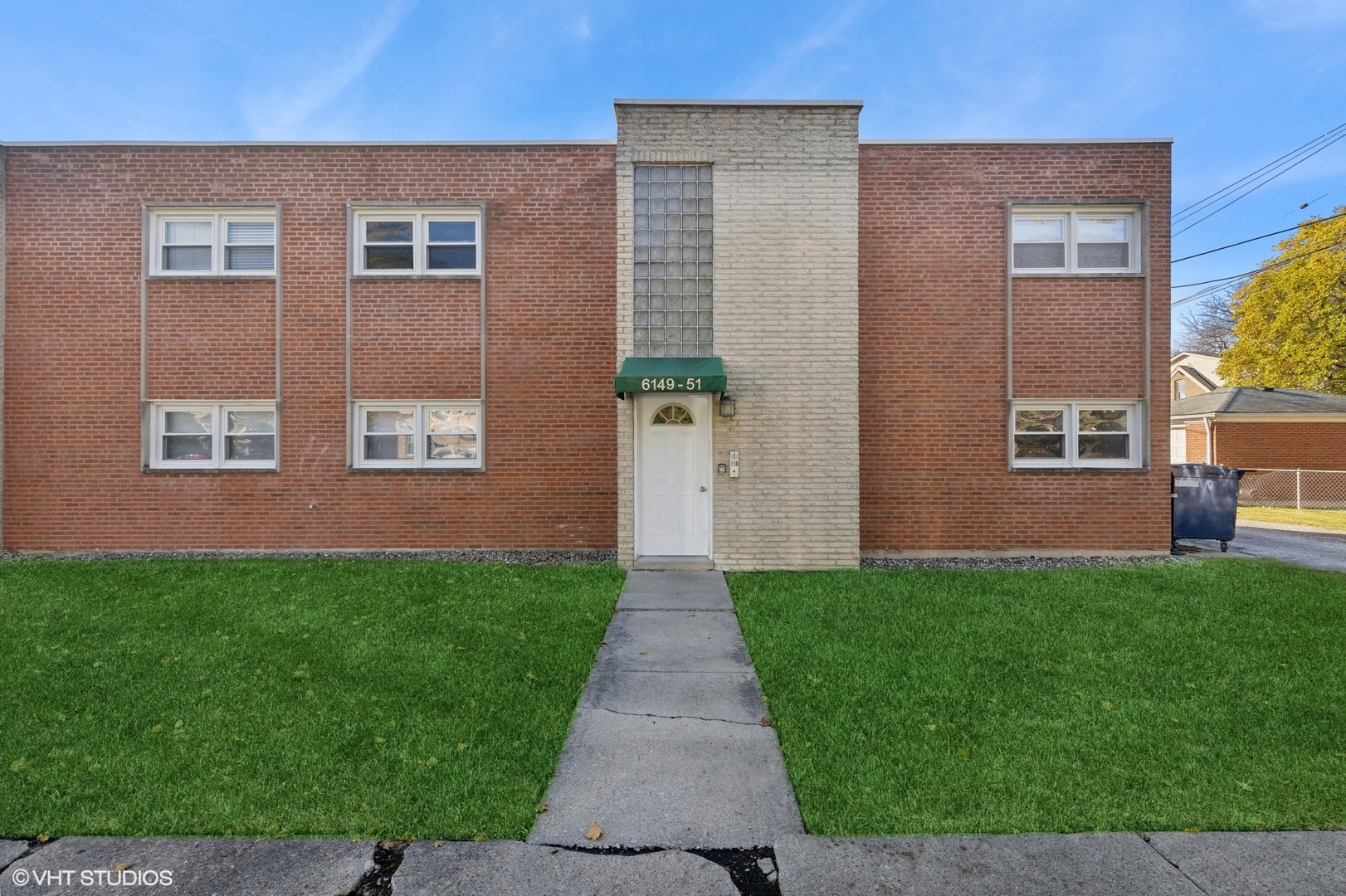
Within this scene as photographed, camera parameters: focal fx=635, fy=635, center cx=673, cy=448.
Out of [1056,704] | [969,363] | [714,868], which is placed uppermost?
[969,363]

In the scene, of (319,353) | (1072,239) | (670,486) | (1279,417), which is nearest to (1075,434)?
(1072,239)

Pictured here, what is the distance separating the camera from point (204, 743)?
3789 millimetres

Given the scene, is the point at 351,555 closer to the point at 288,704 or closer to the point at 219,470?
the point at 219,470

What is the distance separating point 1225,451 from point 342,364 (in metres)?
24.9

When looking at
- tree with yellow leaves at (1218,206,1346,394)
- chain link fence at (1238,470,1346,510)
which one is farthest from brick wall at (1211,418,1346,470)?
tree with yellow leaves at (1218,206,1346,394)

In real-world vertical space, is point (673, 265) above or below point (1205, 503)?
above

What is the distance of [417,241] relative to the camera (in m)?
10.2

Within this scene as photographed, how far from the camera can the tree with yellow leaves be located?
21297 millimetres

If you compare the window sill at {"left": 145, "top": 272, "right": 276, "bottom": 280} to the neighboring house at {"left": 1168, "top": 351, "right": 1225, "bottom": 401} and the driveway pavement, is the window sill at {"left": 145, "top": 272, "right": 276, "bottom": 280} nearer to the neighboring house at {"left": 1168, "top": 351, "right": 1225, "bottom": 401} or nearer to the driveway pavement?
the driveway pavement

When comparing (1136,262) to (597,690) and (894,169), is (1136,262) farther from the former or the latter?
(597,690)

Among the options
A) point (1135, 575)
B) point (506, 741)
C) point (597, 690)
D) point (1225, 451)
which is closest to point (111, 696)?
point (506, 741)

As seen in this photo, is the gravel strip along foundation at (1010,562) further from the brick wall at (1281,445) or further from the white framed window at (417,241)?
the brick wall at (1281,445)

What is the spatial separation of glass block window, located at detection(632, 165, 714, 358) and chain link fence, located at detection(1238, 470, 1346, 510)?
59.5ft
